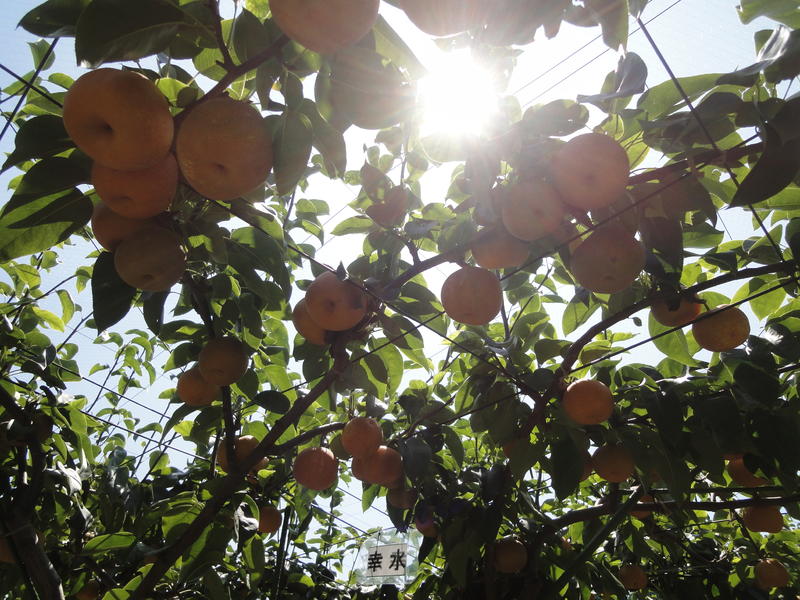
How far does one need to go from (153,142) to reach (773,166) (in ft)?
3.38

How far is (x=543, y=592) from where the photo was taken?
1.97 meters

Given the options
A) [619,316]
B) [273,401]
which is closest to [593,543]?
[619,316]

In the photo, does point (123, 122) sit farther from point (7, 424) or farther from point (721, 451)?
point (721, 451)

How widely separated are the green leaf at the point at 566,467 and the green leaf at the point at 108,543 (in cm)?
139

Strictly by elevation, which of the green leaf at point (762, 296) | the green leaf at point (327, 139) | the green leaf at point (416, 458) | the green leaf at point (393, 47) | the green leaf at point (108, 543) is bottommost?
the green leaf at point (108, 543)

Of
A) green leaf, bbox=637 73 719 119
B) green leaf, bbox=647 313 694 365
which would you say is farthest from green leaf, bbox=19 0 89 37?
green leaf, bbox=647 313 694 365

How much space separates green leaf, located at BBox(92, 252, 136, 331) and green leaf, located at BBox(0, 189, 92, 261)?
3.8 inches

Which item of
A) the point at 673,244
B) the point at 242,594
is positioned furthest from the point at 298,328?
the point at 242,594

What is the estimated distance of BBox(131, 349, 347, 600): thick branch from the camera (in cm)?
137

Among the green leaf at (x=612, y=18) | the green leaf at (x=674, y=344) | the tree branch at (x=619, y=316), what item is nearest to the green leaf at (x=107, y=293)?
the green leaf at (x=612, y=18)

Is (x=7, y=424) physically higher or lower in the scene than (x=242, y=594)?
higher

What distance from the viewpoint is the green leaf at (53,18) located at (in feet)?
2.97

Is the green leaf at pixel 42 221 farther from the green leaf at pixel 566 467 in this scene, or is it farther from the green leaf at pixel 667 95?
the green leaf at pixel 566 467

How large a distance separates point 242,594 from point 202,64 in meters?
2.47
